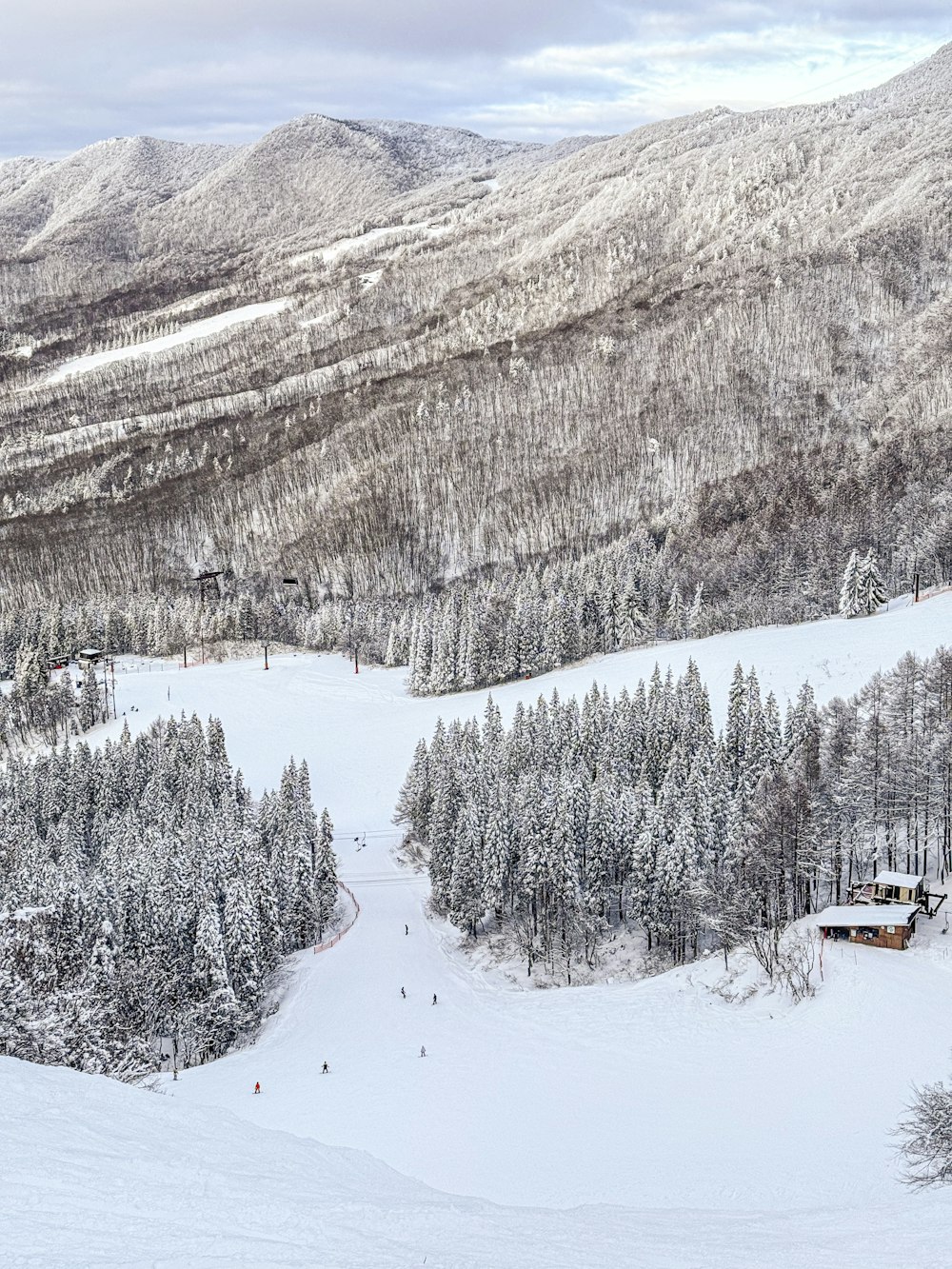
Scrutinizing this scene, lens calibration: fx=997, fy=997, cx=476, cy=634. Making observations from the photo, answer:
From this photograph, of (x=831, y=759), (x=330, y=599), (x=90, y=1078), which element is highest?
(x=90, y=1078)

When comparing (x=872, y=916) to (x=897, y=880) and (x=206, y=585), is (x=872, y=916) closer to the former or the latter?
(x=897, y=880)

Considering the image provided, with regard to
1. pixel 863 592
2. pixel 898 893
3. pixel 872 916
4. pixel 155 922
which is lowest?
pixel 155 922

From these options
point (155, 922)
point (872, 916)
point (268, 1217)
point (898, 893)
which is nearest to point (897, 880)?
point (898, 893)

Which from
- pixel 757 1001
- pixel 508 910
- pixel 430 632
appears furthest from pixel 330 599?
pixel 757 1001

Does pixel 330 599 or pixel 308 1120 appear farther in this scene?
pixel 330 599

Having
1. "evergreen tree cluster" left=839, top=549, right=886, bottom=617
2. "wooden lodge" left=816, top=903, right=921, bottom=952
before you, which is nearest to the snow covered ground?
"wooden lodge" left=816, top=903, right=921, bottom=952

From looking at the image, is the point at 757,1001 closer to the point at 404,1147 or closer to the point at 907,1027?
the point at 907,1027
